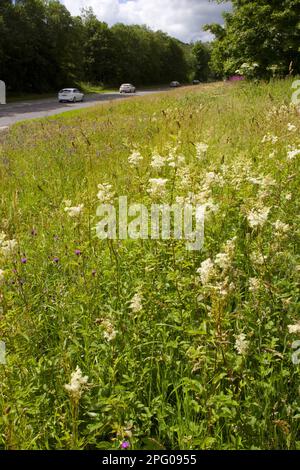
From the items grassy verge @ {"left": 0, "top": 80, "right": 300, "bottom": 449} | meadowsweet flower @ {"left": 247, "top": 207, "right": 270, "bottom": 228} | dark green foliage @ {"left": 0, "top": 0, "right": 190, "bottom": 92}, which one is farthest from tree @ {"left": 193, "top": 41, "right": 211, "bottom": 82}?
meadowsweet flower @ {"left": 247, "top": 207, "right": 270, "bottom": 228}

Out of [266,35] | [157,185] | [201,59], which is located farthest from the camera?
[201,59]

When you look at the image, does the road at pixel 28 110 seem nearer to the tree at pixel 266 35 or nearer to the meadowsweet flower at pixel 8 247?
the tree at pixel 266 35

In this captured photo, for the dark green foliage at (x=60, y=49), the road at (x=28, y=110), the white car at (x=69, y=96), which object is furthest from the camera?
the dark green foliage at (x=60, y=49)

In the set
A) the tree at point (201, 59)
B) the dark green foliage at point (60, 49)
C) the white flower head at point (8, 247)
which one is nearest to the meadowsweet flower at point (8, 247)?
the white flower head at point (8, 247)

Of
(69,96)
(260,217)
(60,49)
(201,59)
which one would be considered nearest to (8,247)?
(260,217)

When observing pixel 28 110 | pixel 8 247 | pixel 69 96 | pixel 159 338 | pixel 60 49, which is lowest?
pixel 159 338

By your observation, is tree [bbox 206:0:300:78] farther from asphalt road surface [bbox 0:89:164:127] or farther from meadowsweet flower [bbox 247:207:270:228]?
meadowsweet flower [bbox 247:207:270:228]

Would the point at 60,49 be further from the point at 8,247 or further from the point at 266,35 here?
the point at 8,247

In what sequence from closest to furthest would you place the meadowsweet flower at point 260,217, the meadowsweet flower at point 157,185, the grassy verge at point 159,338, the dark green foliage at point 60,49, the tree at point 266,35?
the grassy verge at point 159,338 < the meadowsweet flower at point 260,217 < the meadowsweet flower at point 157,185 < the tree at point 266,35 < the dark green foliage at point 60,49

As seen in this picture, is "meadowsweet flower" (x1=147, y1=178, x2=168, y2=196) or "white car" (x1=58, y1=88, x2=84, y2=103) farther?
"white car" (x1=58, y1=88, x2=84, y2=103)

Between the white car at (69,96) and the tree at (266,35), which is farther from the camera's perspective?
the white car at (69,96)

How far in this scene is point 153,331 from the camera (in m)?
2.34

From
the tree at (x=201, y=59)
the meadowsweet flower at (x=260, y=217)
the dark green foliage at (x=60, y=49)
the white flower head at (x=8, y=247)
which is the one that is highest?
the tree at (x=201, y=59)

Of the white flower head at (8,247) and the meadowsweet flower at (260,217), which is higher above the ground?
the meadowsweet flower at (260,217)
